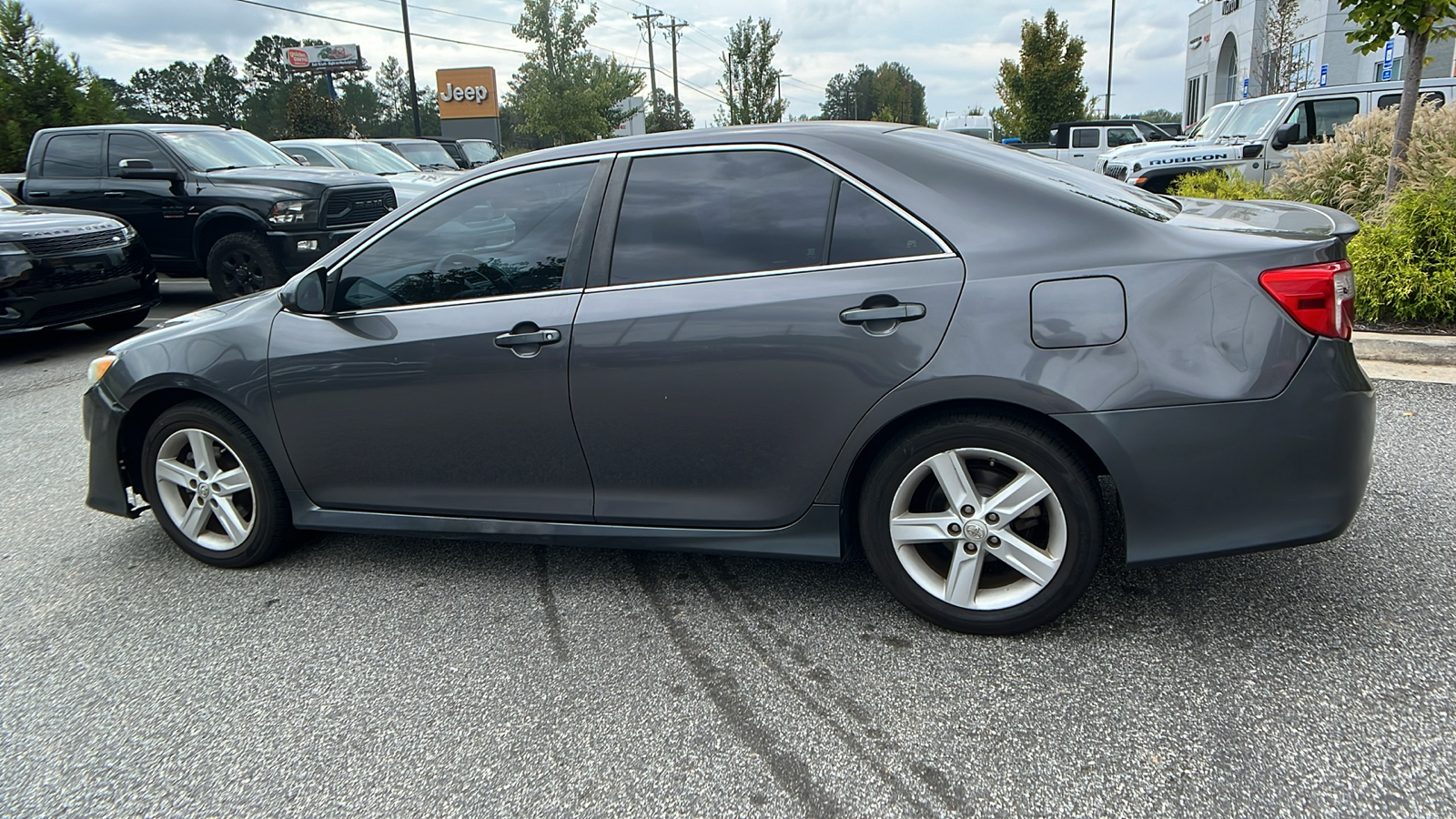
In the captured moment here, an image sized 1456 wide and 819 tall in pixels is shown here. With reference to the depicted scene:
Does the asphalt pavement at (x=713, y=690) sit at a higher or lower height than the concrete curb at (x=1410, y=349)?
lower

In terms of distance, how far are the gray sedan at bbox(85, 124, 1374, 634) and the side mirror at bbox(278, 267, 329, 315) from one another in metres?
0.01

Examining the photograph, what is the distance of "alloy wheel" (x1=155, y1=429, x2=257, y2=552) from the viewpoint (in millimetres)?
4004

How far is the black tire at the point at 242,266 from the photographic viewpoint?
10055mm

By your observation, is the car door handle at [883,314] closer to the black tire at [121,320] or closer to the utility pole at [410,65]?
the black tire at [121,320]

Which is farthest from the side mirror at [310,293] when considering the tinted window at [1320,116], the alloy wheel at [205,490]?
the tinted window at [1320,116]

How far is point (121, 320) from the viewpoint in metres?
9.97

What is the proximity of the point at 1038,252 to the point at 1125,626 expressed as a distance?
1.20 meters

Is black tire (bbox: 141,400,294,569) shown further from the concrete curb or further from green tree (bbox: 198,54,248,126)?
green tree (bbox: 198,54,248,126)

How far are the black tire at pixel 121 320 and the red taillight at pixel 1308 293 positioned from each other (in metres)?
9.71

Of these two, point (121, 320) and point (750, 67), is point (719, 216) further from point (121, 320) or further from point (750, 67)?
point (750, 67)

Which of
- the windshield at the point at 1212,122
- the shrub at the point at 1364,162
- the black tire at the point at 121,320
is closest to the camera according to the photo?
the shrub at the point at 1364,162

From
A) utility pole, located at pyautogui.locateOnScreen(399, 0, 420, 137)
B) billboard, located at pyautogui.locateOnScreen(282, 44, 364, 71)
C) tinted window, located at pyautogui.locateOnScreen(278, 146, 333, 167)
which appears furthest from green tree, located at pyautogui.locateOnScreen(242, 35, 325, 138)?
tinted window, located at pyautogui.locateOnScreen(278, 146, 333, 167)

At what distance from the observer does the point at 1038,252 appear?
2.89 metres

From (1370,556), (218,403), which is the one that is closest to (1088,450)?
(1370,556)
